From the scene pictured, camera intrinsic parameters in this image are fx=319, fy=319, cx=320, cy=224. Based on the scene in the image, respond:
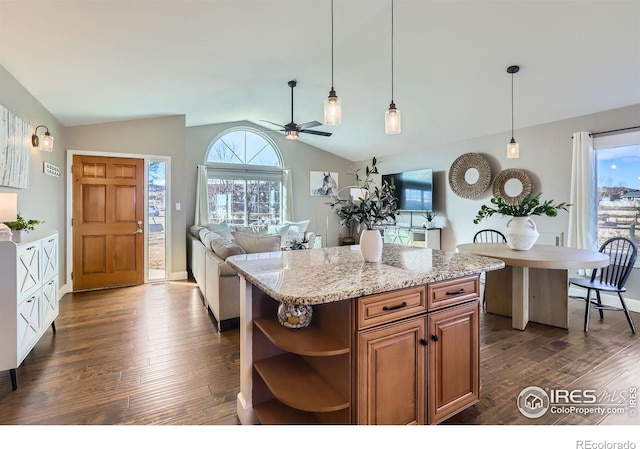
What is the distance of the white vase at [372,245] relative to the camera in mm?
1925

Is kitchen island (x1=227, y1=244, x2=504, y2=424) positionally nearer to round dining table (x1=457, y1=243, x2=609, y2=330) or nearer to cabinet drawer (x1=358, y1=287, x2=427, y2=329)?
cabinet drawer (x1=358, y1=287, x2=427, y2=329)

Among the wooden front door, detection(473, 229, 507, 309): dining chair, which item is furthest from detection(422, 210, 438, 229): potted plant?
the wooden front door

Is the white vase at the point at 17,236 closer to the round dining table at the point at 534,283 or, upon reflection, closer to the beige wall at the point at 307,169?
the round dining table at the point at 534,283

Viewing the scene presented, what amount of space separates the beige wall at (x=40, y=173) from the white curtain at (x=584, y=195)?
5.98 metres

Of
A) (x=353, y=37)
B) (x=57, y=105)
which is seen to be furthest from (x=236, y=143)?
(x=353, y=37)

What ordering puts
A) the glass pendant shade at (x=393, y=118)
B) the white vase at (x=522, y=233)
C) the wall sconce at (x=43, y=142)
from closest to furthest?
the glass pendant shade at (x=393, y=118)
the white vase at (x=522, y=233)
the wall sconce at (x=43, y=142)

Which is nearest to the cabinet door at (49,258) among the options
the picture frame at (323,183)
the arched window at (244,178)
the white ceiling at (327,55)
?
the white ceiling at (327,55)

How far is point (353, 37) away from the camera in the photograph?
10.6 ft

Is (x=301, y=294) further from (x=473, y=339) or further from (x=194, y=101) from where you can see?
(x=194, y=101)

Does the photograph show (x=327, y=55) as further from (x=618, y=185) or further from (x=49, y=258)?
(x=618, y=185)

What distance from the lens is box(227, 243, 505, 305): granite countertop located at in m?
1.32

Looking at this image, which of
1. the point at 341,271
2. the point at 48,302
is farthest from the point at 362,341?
the point at 48,302

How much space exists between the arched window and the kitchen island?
4.90 m

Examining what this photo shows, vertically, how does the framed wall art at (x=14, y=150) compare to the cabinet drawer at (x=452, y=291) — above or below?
above
